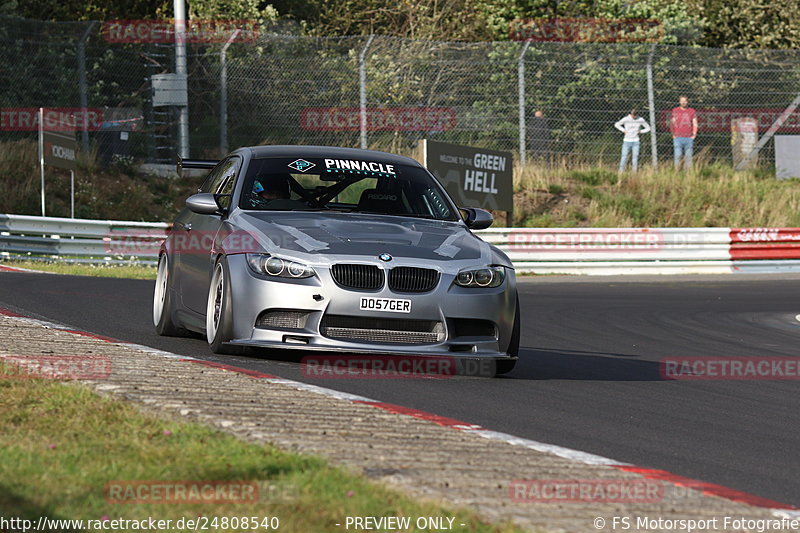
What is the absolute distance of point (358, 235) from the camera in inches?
348

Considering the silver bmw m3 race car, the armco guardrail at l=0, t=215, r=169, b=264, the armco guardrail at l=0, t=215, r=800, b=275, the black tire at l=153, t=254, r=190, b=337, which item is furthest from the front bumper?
the armco guardrail at l=0, t=215, r=800, b=275

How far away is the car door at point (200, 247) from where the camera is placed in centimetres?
944

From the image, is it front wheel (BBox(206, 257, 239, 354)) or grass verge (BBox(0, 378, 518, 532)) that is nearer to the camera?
grass verge (BBox(0, 378, 518, 532))

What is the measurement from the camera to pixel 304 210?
9.52 m

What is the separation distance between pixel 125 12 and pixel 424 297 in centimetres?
2616

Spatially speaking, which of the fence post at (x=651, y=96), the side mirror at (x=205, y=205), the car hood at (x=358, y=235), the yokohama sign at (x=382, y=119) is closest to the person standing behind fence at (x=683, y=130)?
the fence post at (x=651, y=96)

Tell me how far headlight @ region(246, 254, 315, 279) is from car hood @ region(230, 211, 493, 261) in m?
0.08

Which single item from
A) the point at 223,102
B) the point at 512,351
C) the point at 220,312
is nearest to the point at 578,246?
the point at 223,102

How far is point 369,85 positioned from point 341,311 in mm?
18370

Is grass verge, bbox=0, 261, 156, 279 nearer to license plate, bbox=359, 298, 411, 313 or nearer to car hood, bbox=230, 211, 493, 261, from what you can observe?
car hood, bbox=230, 211, 493, 261

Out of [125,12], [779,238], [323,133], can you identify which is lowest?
[779,238]

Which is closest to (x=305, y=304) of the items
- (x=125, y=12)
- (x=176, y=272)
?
(x=176, y=272)

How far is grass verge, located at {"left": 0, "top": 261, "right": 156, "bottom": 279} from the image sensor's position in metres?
20.7

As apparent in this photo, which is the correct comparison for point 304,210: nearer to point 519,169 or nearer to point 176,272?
point 176,272
